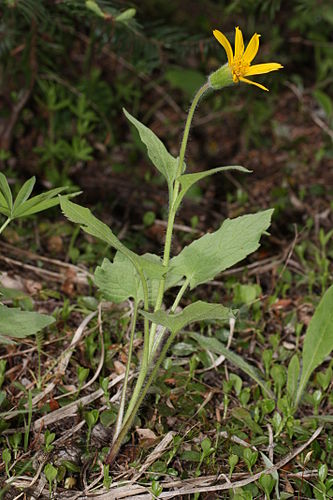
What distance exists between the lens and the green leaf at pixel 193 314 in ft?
4.80

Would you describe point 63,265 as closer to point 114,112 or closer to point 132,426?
point 132,426

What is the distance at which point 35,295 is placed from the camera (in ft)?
7.48

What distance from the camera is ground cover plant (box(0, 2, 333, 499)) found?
162cm

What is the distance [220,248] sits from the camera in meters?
1.63

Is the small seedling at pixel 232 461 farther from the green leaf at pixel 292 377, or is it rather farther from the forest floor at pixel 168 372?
the green leaf at pixel 292 377

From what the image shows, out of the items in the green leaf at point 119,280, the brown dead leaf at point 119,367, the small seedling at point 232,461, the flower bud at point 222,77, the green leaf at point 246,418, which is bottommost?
the brown dead leaf at point 119,367

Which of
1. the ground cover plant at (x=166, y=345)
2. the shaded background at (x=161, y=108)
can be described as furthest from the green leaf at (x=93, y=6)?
the shaded background at (x=161, y=108)

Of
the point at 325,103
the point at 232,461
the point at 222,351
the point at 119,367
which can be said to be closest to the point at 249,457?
the point at 232,461

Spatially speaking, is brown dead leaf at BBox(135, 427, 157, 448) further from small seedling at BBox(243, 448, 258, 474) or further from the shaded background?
the shaded background

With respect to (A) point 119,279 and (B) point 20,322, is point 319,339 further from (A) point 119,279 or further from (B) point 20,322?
(B) point 20,322

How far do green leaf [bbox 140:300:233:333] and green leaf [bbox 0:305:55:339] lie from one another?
8.7 inches

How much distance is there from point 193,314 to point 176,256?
0.20 meters

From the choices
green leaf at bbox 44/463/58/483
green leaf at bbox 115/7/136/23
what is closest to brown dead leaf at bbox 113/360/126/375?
green leaf at bbox 44/463/58/483

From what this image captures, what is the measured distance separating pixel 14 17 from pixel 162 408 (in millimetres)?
1465
